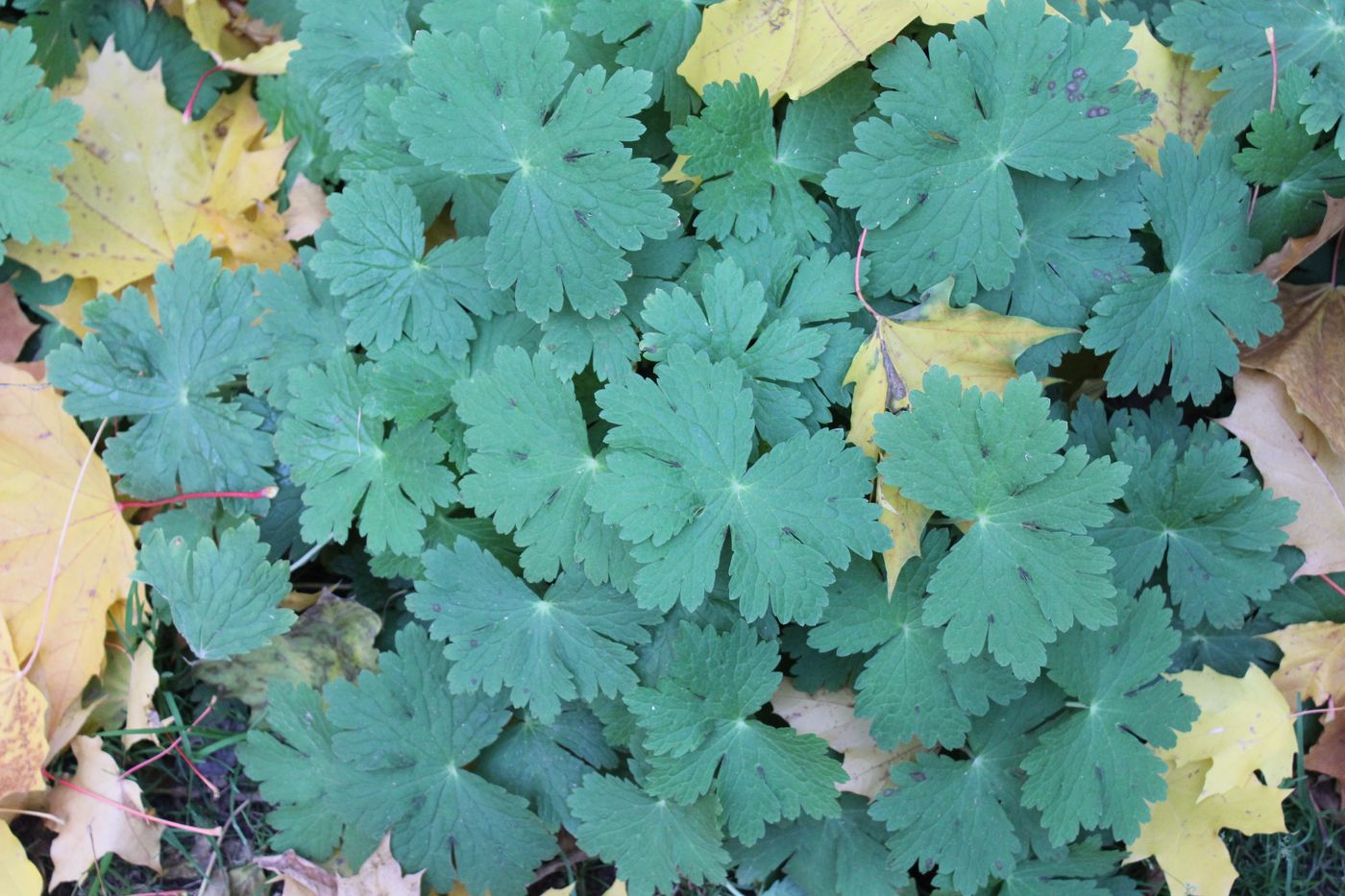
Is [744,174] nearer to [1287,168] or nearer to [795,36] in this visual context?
[795,36]

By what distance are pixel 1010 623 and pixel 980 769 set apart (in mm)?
420

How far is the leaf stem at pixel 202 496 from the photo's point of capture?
7.20 ft

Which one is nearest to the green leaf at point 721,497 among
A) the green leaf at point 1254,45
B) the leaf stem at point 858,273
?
the leaf stem at point 858,273

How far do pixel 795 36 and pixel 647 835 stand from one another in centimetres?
167

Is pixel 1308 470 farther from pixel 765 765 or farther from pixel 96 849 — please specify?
pixel 96 849

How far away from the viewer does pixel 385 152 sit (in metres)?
2.11

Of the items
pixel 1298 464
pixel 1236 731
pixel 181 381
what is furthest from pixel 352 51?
pixel 1236 731

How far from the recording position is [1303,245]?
6.66 ft

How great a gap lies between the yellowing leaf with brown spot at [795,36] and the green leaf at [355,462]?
97cm

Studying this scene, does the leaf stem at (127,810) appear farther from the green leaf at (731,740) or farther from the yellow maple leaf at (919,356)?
the yellow maple leaf at (919,356)

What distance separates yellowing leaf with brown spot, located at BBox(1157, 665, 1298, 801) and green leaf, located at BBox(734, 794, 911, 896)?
68 cm

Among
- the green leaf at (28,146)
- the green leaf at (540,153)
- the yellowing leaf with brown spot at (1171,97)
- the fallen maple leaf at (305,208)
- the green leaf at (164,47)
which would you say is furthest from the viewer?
the green leaf at (164,47)

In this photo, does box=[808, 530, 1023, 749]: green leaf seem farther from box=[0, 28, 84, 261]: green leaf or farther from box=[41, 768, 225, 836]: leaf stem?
box=[0, 28, 84, 261]: green leaf

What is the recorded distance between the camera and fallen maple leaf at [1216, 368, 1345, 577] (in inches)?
83.5
